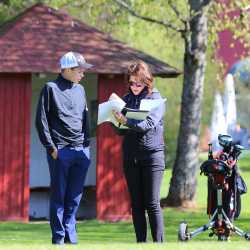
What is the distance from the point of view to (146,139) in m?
10.9

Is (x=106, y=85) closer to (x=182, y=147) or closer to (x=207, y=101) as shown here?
(x=182, y=147)

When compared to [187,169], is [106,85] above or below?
above

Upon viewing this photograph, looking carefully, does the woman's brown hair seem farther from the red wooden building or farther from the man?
the red wooden building

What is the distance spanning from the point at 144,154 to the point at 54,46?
7752 millimetres

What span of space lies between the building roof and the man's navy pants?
598cm

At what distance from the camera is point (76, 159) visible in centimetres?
1144

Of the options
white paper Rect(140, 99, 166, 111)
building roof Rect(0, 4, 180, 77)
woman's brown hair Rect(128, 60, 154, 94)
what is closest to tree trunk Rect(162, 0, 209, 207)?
building roof Rect(0, 4, 180, 77)

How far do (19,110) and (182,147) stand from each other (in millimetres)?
4341

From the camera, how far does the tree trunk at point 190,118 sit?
2075cm

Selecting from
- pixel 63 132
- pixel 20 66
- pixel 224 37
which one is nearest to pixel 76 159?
pixel 63 132

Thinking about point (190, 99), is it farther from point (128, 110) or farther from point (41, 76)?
point (128, 110)

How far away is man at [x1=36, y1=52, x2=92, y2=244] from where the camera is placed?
11.4m

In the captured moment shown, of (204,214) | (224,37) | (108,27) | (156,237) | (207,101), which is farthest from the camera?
(224,37)

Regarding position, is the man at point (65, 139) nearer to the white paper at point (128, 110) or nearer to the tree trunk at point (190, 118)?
the white paper at point (128, 110)
